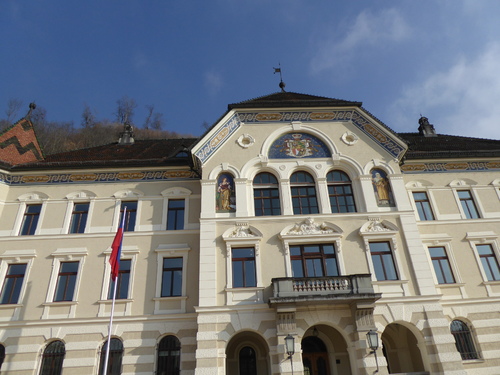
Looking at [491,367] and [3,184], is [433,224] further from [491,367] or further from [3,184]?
[3,184]

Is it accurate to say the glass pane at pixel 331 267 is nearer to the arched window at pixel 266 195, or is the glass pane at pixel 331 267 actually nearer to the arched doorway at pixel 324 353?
the arched doorway at pixel 324 353

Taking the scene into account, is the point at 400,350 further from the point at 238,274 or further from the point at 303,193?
the point at 303,193

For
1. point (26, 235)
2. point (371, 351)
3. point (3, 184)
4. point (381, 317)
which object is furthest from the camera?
point (3, 184)

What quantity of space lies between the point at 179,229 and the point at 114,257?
4450mm

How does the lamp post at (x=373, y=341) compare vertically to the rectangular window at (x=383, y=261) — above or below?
below

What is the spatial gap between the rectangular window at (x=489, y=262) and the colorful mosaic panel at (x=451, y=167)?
473 cm

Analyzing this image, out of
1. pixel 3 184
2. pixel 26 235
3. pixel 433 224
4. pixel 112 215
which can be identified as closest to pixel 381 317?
pixel 433 224

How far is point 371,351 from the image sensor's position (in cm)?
1532

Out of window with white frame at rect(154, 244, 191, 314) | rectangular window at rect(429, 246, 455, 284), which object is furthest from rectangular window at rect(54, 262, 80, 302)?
rectangular window at rect(429, 246, 455, 284)

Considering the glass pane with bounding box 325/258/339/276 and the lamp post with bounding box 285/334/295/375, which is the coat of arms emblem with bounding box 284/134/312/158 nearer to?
the glass pane with bounding box 325/258/339/276

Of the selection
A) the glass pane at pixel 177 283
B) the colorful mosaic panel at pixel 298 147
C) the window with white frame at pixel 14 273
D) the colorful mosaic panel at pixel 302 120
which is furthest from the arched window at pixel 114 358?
the colorful mosaic panel at pixel 298 147

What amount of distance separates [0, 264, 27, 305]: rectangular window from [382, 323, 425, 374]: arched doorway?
709 inches

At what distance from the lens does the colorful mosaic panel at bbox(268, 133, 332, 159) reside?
826 inches

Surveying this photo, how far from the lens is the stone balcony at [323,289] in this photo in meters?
15.8
